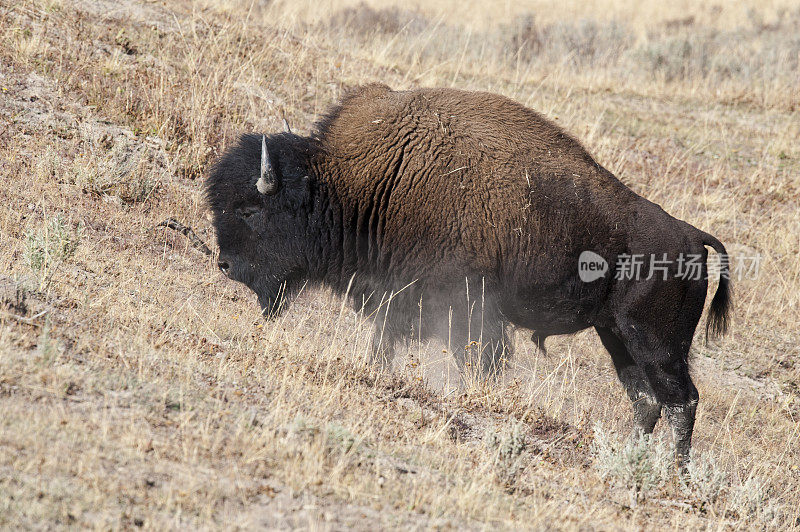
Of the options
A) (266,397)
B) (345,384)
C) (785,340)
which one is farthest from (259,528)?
(785,340)

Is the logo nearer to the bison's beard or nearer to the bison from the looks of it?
the bison

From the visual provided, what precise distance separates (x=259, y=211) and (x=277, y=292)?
65 cm

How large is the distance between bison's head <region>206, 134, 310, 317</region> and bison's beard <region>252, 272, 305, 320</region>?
0.06ft

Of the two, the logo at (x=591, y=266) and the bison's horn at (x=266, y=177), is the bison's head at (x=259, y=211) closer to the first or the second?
the bison's horn at (x=266, y=177)

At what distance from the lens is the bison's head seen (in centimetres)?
562

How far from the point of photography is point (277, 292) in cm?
589

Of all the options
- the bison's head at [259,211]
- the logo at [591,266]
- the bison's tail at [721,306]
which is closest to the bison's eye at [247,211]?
the bison's head at [259,211]

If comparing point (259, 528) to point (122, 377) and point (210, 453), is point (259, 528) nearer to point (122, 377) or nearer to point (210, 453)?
point (210, 453)

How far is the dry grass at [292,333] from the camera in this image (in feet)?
11.0

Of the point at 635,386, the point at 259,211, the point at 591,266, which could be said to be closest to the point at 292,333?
the point at 259,211

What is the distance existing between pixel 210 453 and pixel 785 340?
7054 millimetres

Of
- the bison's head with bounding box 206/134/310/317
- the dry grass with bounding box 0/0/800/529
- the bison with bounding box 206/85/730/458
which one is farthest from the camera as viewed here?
the bison's head with bounding box 206/134/310/317

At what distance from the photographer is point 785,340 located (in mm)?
8391

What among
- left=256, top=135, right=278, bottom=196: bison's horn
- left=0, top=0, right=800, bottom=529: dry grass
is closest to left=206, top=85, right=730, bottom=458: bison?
left=256, top=135, right=278, bottom=196: bison's horn
